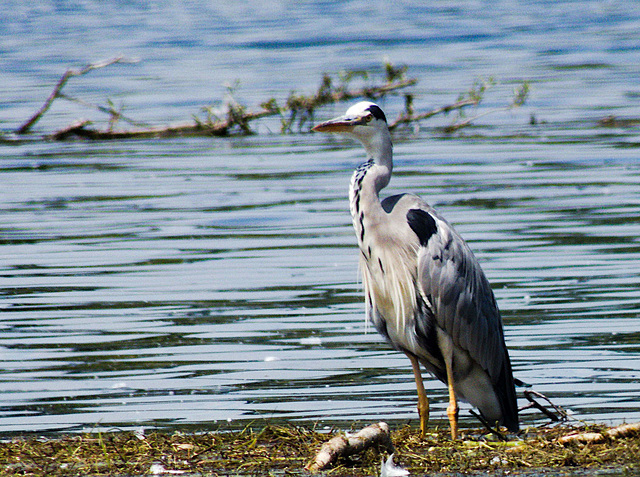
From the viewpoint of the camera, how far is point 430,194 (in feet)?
44.7

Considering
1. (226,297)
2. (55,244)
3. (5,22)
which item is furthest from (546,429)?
(5,22)

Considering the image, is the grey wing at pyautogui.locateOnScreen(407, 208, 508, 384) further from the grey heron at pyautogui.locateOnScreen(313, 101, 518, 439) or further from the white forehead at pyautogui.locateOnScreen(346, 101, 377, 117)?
the white forehead at pyautogui.locateOnScreen(346, 101, 377, 117)

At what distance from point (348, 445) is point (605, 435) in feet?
3.79

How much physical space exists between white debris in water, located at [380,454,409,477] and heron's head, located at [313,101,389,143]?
189 centimetres

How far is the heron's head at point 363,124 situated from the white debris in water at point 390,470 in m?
1.89

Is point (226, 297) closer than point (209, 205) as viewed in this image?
Yes

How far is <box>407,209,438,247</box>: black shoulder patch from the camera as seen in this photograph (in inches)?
253

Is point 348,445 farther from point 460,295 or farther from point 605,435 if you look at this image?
point 460,295

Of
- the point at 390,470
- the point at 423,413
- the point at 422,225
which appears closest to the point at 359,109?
the point at 422,225

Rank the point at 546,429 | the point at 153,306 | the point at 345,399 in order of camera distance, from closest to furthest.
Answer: the point at 546,429 < the point at 345,399 < the point at 153,306

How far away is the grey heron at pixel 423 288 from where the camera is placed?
641 centimetres

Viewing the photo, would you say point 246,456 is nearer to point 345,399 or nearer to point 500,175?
point 345,399

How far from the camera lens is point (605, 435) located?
18.5 ft

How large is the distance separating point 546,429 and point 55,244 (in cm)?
657
